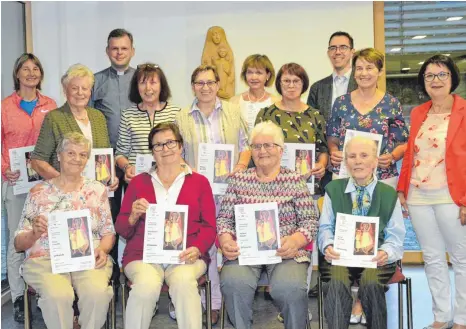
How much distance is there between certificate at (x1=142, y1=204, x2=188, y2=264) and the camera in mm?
3346

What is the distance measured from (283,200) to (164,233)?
72 centimetres

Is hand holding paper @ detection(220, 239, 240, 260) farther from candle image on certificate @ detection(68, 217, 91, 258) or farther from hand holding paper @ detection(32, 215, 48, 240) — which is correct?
hand holding paper @ detection(32, 215, 48, 240)

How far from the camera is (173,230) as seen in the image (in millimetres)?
3352

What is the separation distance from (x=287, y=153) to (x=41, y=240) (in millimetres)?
1646

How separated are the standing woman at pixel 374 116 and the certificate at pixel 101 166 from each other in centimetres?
151

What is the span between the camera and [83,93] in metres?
3.96

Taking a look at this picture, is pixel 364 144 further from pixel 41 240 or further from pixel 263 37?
pixel 263 37

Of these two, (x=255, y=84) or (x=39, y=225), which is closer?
(x=39, y=225)

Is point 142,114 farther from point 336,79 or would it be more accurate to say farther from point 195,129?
point 336,79

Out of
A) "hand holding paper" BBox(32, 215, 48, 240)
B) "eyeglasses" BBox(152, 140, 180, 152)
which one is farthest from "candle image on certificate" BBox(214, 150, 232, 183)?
"hand holding paper" BBox(32, 215, 48, 240)

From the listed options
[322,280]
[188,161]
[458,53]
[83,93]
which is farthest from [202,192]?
[458,53]

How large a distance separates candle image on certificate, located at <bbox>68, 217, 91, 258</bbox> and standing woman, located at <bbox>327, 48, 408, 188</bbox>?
1.69 metres

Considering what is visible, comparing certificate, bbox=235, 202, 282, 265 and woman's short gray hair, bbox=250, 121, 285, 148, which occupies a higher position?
woman's short gray hair, bbox=250, 121, 285, 148

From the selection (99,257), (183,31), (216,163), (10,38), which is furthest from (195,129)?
(10,38)
